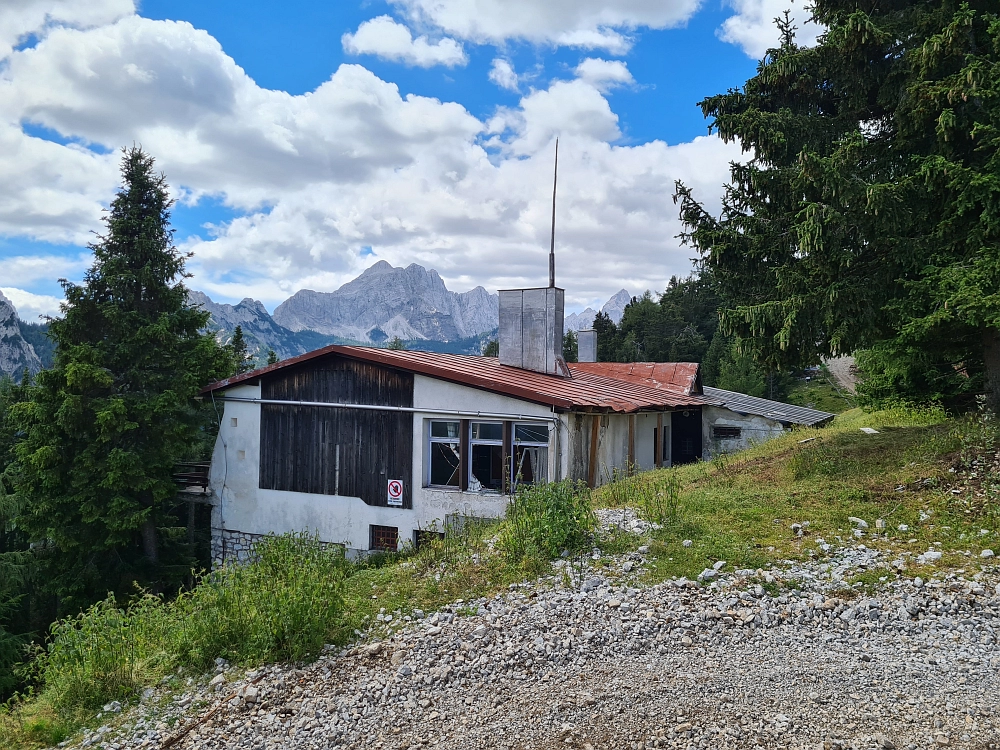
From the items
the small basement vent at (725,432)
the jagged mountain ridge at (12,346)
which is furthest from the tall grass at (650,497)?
the jagged mountain ridge at (12,346)

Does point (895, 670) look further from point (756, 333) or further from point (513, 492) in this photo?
point (513, 492)

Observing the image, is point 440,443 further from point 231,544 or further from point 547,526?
point 547,526

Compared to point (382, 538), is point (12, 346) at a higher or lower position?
higher

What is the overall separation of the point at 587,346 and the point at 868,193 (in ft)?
67.5

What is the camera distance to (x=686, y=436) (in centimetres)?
2180

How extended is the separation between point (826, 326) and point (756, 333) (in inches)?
42.8

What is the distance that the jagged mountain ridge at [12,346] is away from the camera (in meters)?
136

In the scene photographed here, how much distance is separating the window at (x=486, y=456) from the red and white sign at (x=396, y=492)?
1635mm

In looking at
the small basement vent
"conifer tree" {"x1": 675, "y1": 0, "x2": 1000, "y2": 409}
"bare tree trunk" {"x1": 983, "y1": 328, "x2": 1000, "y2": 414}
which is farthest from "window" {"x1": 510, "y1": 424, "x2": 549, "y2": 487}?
the small basement vent

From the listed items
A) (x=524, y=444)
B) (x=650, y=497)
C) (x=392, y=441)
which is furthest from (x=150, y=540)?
(x=650, y=497)

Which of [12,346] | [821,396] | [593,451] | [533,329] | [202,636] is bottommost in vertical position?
[202,636]

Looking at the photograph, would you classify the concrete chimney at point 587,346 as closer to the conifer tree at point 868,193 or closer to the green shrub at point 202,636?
the conifer tree at point 868,193

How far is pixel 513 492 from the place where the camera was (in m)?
13.6

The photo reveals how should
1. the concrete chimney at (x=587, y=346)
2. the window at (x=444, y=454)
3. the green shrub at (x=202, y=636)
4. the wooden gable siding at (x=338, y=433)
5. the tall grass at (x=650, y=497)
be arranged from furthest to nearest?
the concrete chimney at (x=587, y=346), the wooden gable siding at (x=338, y=433), the window at (x=444, y=454), the tall grass at (x=650, y=497), the green shrub at (x=202, y=636)
